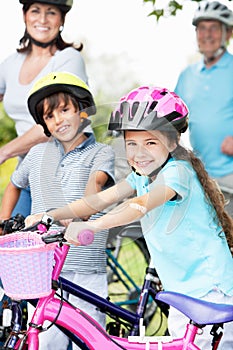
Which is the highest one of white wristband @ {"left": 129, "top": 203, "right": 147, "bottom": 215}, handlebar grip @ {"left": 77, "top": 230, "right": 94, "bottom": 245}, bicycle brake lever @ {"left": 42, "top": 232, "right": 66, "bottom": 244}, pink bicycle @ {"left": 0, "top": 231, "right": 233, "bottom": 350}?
Result: white wristband @ {"left": 129, "top": 203, "right": 147, "bottom": 215}

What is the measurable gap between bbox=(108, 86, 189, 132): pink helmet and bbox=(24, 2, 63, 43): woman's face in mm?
1481

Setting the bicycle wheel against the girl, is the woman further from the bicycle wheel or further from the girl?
the girl

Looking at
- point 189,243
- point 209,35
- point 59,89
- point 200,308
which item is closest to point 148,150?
point 189,243

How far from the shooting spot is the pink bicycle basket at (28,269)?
2.88 meters

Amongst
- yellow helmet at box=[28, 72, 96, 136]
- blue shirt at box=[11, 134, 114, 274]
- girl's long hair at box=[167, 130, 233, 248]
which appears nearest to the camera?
girl's long hair at box=[167, 130, 233, 248]

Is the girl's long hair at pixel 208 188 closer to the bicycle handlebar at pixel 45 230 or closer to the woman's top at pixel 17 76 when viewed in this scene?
the bicycle handlebar at pixel 45 230

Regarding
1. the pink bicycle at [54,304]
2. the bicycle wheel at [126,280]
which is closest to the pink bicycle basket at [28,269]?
the pink bicycle at [54,304]

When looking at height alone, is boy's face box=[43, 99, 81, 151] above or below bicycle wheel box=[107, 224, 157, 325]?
above

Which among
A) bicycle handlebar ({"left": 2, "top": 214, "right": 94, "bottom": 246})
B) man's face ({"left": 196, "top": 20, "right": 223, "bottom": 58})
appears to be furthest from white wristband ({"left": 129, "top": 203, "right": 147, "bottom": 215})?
man's face ({"left": 196, "top": 20, "right": 223, "bottom": 58})

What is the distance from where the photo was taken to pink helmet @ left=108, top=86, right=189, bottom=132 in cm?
315

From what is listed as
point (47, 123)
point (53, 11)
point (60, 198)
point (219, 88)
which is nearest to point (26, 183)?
point (47, 123)

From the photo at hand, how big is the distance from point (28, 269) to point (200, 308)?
0.65 metres

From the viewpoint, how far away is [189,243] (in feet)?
10.6

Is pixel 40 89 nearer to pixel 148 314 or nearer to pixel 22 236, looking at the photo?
pixel 22 236
